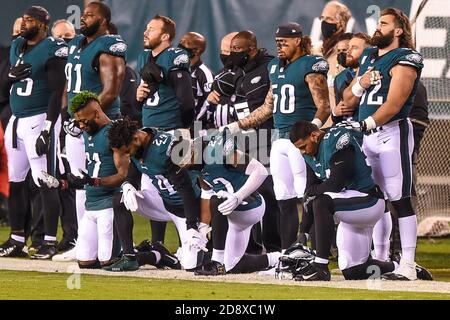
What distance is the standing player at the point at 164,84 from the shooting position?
10.3 meters

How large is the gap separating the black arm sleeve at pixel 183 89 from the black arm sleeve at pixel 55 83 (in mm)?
1227

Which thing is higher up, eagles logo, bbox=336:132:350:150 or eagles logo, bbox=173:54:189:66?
eagles logo, bbox=173:54:189:66

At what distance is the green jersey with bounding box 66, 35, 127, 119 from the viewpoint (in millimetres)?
10469

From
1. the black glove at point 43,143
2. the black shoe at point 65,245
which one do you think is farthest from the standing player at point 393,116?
the black shoe at point 65,245

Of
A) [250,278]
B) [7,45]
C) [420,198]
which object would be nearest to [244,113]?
[250,278]

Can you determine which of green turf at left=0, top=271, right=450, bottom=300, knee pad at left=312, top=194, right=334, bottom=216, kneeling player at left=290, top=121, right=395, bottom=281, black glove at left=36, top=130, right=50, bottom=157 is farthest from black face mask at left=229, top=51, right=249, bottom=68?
green turf at left=0, top=271, right=450, bottom=300

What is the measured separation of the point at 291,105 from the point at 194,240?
1.26m

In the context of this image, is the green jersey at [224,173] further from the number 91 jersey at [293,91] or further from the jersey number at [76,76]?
the jersey number at [76,76]

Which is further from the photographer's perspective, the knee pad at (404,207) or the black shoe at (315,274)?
the knee pad at (404,207)

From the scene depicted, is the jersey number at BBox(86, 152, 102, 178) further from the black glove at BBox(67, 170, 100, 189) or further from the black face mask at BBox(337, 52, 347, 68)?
the black face mask at BBox(337, 52, 347, 68)

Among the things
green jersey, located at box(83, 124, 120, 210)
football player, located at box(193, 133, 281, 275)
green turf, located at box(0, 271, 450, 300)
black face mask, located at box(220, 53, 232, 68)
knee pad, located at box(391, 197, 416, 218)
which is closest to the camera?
green turf, located at box(0, 271, 450, 300)

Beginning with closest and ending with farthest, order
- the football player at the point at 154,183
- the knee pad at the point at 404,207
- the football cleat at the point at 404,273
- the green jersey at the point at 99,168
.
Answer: the football cleat at the point at 404,273 → the knee pad at the point at 404,207 → the football player at the point at 154,183 → the green jersey at the point at 99,168

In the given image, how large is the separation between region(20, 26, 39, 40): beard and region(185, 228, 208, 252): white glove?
8.34 feet
